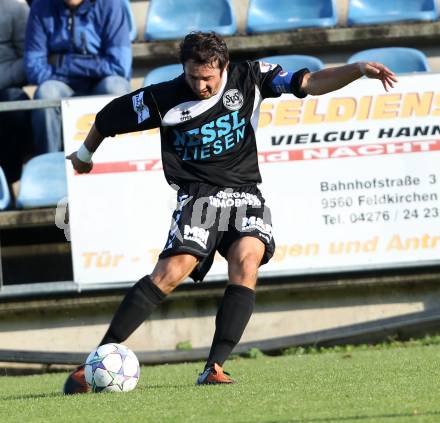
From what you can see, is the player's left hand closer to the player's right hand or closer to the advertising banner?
the player's right hand

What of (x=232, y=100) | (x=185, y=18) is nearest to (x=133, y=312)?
(x=232, y=100)

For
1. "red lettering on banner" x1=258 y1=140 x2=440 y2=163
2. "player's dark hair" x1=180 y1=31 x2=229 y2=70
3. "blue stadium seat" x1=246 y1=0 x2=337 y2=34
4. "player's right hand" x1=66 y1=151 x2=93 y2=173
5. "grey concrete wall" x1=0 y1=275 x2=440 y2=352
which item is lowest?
"grey concrete wall" x1=0 y1=275 x2=440 y2=352

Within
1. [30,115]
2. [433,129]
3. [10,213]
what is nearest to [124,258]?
[10,213]

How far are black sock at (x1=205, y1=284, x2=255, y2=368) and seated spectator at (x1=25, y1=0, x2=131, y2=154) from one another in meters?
4.21

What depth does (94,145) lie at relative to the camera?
6.27 meters

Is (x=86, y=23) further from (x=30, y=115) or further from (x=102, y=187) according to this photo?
(x=102, y=187)

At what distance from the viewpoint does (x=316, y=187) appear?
8.83 metres

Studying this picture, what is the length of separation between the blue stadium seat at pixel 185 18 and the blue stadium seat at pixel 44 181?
232 centimetres

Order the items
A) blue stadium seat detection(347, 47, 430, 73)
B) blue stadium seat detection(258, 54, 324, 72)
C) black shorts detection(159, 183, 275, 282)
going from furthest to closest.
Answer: blue stadium seat detection(347, 47, 430, 73), blue stadium seat detection(258, 54, 324, 72), black shorts detection(159, 183, 275, 282)

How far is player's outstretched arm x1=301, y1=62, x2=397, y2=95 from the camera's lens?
18.8 feet

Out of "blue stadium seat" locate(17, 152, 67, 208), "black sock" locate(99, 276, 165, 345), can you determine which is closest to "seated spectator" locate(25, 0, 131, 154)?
"blue stadium seat" locate(17, 152, 67, 208)

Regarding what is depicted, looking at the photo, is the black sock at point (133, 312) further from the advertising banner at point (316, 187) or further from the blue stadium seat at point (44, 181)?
the blue stadium seat at point (44, 181)

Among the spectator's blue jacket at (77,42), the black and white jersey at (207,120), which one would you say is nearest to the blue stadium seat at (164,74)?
the spectator's blue jacket at (77,42)

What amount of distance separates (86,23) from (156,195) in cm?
202
